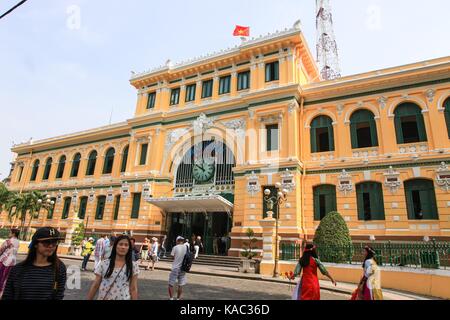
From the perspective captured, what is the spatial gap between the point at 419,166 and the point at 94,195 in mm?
25928

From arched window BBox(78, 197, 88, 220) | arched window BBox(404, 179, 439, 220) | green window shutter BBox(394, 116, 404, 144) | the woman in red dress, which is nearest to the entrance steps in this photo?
arched window BBox(404, 179, 439, 220)

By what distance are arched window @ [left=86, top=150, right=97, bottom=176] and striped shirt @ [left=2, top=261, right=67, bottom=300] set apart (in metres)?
27.8

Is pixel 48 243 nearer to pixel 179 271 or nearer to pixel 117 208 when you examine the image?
pixel 179 271

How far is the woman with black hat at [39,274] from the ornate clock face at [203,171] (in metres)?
17.8

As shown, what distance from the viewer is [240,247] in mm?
17734

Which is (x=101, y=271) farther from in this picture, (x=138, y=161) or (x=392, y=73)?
(x=138, y=161)

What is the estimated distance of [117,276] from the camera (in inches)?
151

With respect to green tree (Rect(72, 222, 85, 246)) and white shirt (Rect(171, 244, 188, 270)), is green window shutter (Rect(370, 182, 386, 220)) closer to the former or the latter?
white shirt (Rect(171, 244, 188, 270))

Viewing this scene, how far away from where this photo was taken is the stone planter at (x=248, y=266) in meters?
14.5

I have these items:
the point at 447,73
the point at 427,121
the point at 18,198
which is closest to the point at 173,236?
the point at 18,198

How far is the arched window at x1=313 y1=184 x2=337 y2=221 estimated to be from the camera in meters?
17.5

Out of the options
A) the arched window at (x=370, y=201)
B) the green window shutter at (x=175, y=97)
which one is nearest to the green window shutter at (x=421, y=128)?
the arched window at (x=370, y=201)

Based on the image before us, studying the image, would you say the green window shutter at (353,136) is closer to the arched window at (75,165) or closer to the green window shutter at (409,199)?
the green window shutter at (409,199)

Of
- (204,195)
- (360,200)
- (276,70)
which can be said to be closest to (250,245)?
(204,195)
